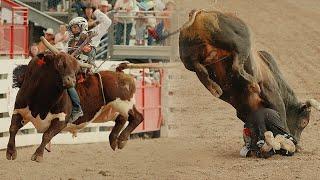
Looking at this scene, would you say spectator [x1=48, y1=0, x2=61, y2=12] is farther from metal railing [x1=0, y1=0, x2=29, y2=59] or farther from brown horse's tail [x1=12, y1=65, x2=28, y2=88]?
brown horse's tail [x1=12, y1=65, x2=28, y2=88]

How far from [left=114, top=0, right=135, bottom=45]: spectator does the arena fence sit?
1.08m

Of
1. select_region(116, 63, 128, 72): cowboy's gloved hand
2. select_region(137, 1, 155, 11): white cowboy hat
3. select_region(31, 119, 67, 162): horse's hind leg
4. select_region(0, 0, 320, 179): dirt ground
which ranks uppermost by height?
Answer: select_region(116, 63, 128, 72): cowboy's gloved hand

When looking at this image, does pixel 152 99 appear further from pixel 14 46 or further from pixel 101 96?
pixel 101 96

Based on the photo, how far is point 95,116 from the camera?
15188 mm

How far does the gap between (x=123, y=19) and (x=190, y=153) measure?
14.8 ft

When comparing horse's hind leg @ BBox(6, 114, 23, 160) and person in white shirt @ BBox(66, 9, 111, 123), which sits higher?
person in white shirt @ BBox(66, 9, 111, 123)

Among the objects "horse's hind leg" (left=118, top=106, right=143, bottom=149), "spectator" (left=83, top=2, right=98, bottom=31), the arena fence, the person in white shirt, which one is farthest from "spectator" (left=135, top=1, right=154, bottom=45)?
the person in white shirt

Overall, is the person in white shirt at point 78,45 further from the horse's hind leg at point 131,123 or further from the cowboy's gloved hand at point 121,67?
the horse's hind leg at point 131,123

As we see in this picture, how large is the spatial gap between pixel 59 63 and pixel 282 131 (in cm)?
443

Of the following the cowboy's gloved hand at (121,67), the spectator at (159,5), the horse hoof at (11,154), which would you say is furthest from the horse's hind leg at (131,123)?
the spectator at (159,5)

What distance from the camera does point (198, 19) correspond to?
15.0 m

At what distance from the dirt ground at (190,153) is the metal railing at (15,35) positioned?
65.8 inches

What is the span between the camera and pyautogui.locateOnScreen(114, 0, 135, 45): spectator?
21297 mm

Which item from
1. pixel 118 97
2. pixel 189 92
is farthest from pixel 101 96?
pixel 189 92
